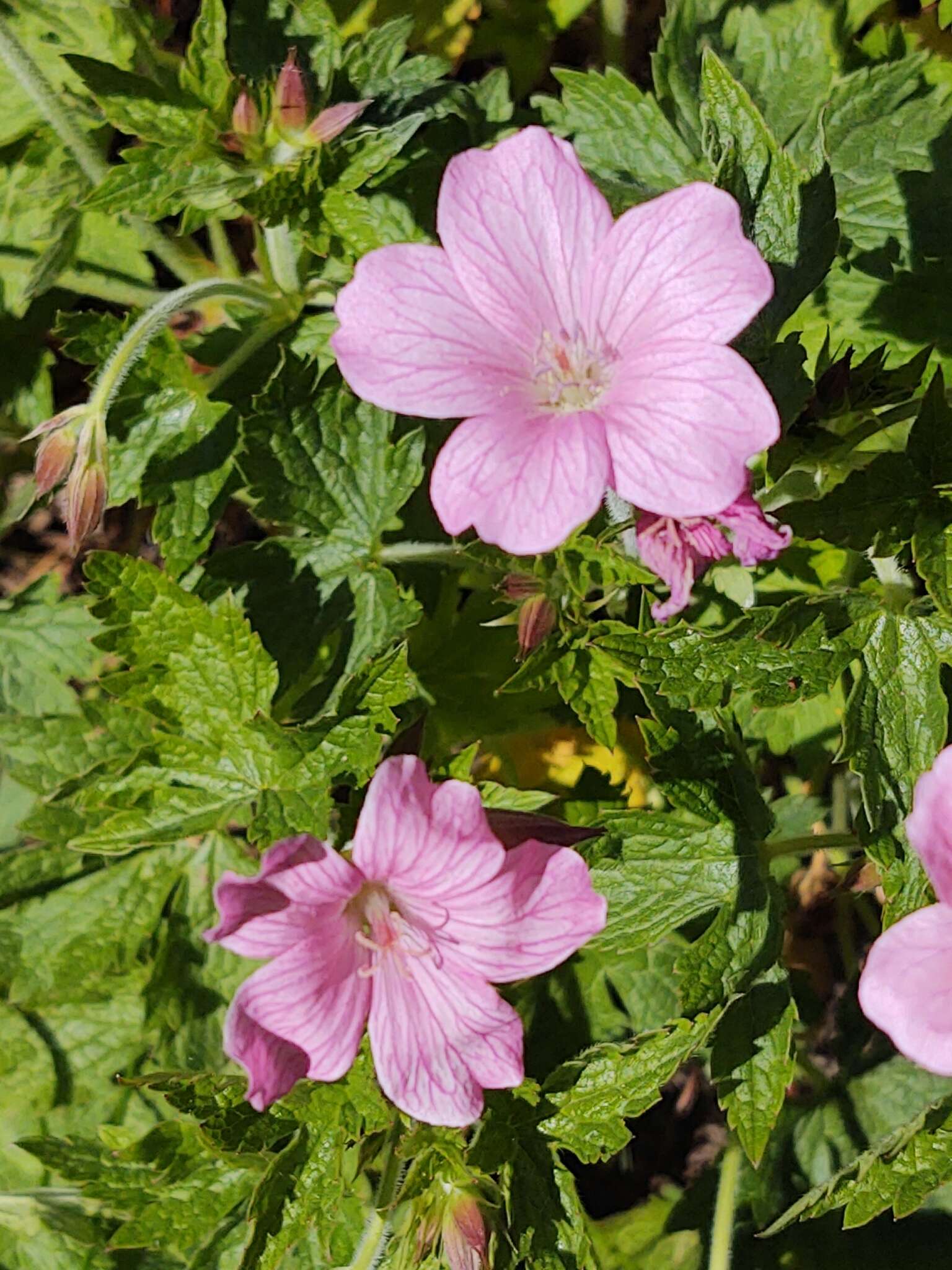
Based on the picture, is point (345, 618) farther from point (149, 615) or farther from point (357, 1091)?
point (357, 1091)

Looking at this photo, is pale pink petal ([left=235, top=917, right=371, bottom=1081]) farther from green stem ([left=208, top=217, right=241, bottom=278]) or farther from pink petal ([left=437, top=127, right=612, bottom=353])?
green stem ([left=208, top=217, right=241, bottom=278])

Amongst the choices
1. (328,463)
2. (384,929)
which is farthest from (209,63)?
(384,929)

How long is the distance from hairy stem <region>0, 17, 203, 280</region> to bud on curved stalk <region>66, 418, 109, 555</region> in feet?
2.07

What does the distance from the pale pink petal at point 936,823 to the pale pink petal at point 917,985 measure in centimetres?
4

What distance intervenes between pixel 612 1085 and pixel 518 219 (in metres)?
1.06

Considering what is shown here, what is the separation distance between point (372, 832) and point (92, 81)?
3.85ft

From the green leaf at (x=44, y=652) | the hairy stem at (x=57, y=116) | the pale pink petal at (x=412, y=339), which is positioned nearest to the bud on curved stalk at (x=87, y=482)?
the pale pink petal at (x=412, y=339)

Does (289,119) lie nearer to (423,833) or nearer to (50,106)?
(50,106)

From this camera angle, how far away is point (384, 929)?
5.24ft

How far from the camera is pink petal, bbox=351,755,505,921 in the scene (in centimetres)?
145

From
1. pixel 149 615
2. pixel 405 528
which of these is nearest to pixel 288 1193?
pixel 149 615

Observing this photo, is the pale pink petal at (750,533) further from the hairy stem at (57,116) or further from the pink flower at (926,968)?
the hairy stem at (57,116)

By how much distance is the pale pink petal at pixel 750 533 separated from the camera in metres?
1.44

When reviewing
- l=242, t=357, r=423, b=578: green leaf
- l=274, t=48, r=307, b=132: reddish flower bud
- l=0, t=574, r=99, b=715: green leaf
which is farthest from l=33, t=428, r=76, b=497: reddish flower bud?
l=0, t=574, r=99, b=715: green leaf
